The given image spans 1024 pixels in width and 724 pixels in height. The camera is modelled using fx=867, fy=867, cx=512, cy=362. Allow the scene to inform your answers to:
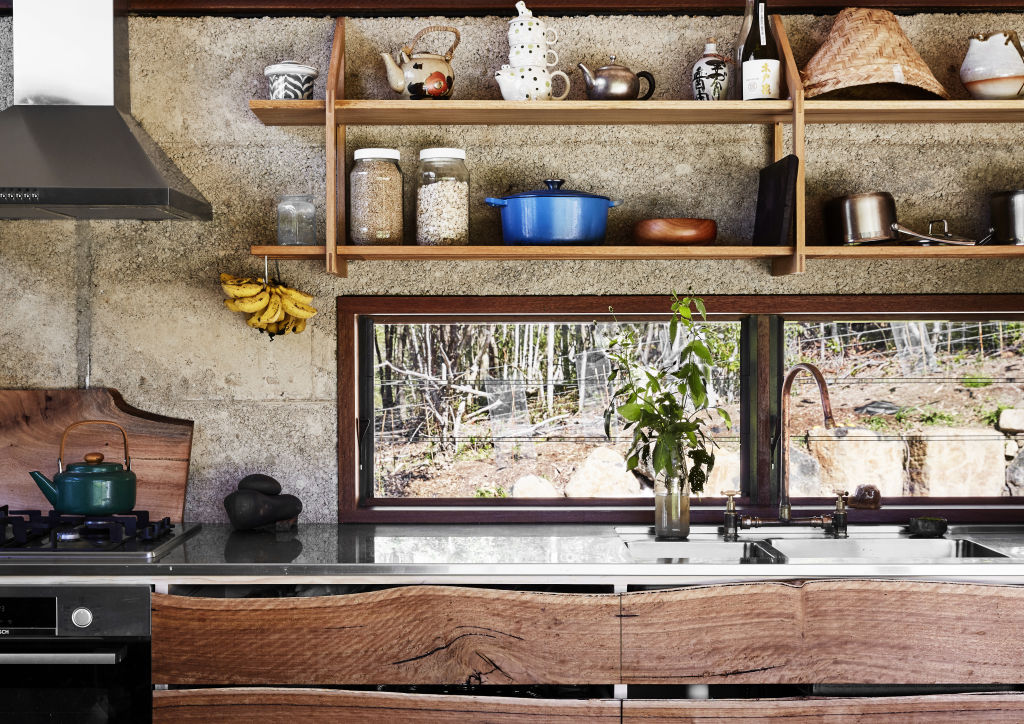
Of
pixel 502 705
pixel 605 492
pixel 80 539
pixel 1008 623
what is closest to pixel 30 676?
pixel 80 539

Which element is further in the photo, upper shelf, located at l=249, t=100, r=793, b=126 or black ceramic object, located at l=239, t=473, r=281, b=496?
black ceramic object, located at l=239, t=473, r=281, b=496

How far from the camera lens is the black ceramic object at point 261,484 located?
7.83 ft

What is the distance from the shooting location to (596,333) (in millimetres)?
2637

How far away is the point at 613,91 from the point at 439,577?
4.32 feet

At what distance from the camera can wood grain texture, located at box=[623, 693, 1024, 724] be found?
76.5 inches

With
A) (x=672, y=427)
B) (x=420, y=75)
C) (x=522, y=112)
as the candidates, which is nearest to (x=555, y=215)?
(x=522, y=112)

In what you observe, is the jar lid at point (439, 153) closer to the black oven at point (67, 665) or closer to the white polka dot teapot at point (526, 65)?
the white polka dot teapot at point (526, 65)

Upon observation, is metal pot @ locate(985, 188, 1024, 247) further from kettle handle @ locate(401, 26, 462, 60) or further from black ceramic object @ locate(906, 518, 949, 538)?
kettle handle @ locate(401, 26, 462, 60)

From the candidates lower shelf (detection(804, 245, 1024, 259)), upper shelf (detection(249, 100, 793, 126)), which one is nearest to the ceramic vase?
upper shelf (detection(249, 100, 793, 126))

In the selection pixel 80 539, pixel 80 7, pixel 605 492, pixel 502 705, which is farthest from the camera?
pixel 605 492

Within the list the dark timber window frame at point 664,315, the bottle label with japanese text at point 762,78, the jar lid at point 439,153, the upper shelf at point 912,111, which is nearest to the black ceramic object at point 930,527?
the dark timber window frame at point 664,315

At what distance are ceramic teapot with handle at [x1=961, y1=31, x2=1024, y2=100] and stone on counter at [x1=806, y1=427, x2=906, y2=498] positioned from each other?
101 centimetres

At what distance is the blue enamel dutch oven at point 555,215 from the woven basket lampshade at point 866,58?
71 cm

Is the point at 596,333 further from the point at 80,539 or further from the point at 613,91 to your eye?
the point at 80,539
